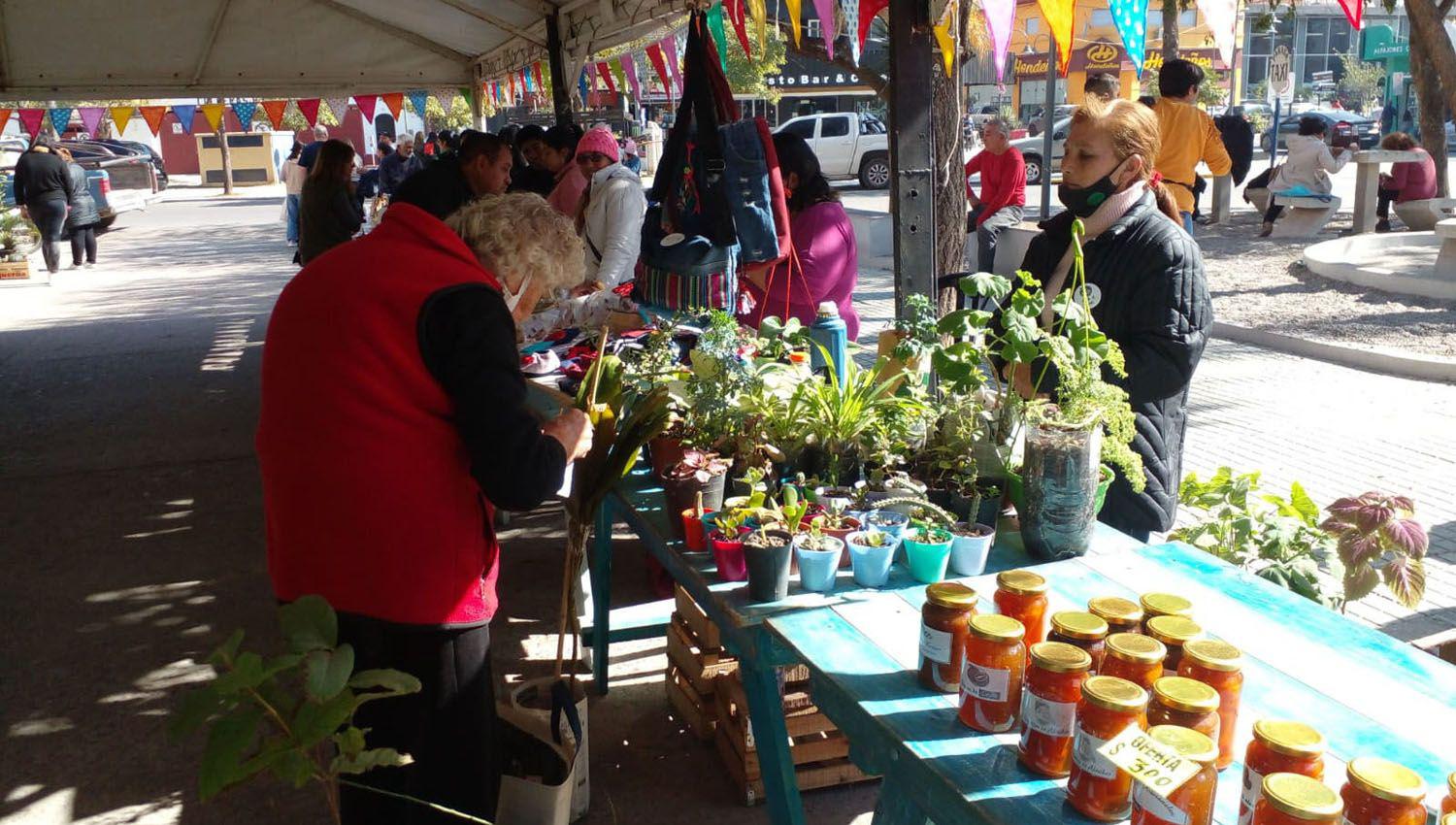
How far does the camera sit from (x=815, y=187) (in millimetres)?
4406

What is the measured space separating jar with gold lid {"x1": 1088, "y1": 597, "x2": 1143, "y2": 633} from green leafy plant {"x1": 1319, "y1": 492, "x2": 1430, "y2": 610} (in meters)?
1.40

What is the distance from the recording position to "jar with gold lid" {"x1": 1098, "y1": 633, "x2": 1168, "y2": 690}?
1.36 m

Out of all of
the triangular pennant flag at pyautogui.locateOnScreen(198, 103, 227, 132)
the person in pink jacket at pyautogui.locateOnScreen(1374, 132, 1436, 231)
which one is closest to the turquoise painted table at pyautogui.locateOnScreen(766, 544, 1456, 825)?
the triangular pennant flag at pyautogui.locateOnScreen(198, 103, 227, 132)

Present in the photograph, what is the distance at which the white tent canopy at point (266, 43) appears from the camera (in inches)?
273

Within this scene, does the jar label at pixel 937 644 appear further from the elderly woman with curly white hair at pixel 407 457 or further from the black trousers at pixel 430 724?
the black trousers at pixel 430 724

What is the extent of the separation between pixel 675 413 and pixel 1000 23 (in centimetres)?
147

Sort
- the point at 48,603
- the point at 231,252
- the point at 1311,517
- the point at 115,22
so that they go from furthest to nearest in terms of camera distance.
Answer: the point at 231,252, the point at 115,22, the point at 48,603, the point at 1311,517

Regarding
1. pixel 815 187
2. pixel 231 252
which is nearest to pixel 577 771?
pixel 815 187

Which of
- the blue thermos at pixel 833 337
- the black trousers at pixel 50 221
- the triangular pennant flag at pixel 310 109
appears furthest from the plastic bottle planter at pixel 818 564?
the black trousers at pixel 50 221

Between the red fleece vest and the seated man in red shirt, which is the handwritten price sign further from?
the seated man in red shirt

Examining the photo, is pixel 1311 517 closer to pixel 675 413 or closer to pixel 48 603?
pixel 675 413

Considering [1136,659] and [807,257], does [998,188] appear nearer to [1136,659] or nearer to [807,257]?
[807,257]

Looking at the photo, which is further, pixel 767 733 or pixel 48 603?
pixel 48 603

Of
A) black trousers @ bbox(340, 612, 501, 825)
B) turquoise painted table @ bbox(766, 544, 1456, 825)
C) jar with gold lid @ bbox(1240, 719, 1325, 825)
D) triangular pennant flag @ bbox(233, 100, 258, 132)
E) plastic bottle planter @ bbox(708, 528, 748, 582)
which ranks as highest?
triangular pennant flag @ bbox(233, 100, 258, 132)
